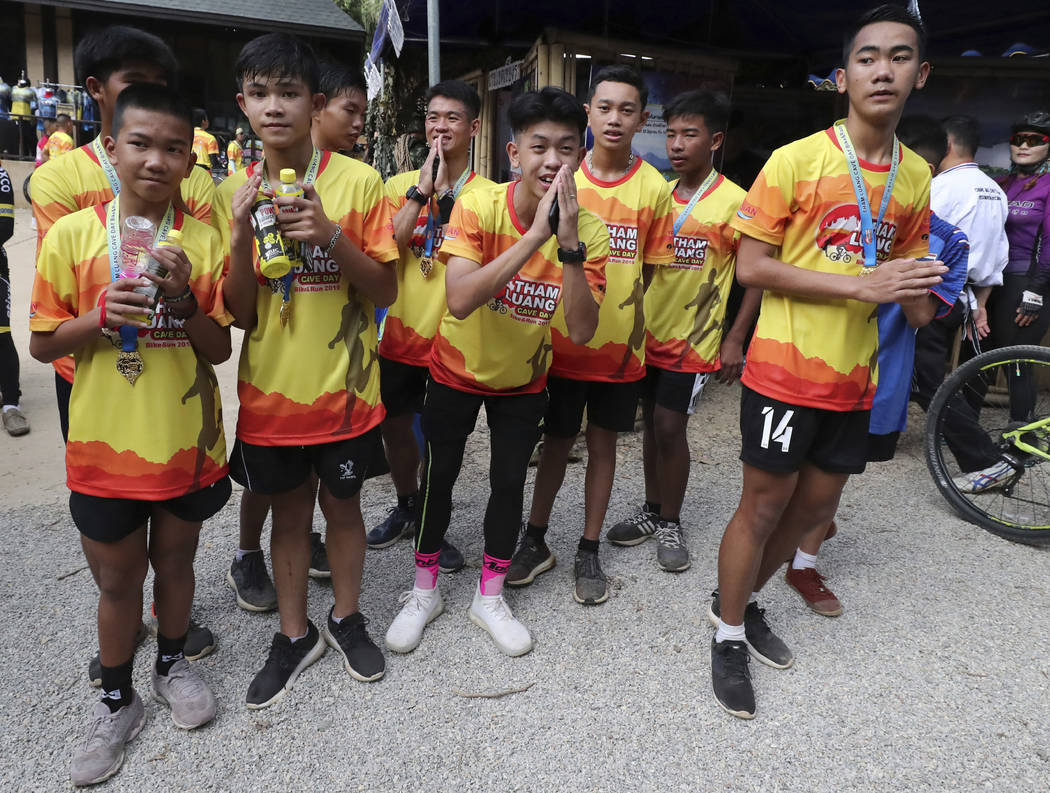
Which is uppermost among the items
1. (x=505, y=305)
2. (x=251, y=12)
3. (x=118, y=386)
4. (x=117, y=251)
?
(x=251, y=12)

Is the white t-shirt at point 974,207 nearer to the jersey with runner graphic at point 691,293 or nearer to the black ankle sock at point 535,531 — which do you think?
the jersey with runner graphic at point 691,293

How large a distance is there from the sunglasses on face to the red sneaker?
3.26 metres

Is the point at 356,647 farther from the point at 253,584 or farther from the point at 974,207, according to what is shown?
the point at 974,207

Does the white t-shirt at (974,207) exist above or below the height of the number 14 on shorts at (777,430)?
above

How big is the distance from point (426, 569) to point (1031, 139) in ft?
14.8

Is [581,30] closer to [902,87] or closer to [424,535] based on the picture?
[902,87]

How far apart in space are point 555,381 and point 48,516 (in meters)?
2.68

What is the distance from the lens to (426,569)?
2873mm

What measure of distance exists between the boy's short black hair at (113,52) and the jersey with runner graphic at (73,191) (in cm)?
27

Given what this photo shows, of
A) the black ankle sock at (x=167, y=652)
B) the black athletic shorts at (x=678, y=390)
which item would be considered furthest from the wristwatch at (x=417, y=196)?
the black ankle sock at (x=167, y=652)

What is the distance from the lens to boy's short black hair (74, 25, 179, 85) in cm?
237

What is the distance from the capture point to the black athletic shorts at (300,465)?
2371 millimetres

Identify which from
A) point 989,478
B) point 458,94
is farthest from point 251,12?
point 989,478

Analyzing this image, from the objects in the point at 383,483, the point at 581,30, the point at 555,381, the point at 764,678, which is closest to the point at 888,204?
the point at 555,381
